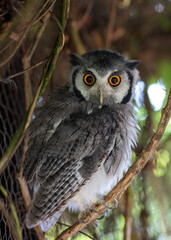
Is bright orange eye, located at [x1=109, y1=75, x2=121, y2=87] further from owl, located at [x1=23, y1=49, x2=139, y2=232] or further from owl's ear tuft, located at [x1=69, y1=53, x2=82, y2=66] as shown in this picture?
owl's ear tuft, located at [x1=69, y1=53, x2=82, y2=66]

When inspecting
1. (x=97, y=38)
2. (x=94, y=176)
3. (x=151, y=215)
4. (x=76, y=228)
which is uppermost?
(x=97, y=38)

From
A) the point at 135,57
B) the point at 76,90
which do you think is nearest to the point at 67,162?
the point at 76,90

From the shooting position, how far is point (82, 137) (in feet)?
5.36

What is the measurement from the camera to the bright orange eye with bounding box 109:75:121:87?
5.86 feet

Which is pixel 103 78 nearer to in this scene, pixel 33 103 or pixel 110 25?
pixel 33 103

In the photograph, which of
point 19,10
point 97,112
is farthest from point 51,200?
point 19,10

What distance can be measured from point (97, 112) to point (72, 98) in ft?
0.67

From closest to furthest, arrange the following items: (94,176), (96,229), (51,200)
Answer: (51,200)
(94,176)
(96,229)

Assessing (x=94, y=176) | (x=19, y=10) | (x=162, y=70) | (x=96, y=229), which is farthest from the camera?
(x=162, y=70)

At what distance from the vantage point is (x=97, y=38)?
298 cm

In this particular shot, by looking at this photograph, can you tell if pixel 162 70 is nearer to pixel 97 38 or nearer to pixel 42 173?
pixel 97 38

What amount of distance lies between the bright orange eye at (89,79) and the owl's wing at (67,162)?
9.0 inches

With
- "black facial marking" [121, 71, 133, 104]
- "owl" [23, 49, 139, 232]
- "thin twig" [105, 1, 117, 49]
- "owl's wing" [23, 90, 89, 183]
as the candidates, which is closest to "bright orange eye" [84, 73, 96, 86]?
"owl" [23, 49, 139, 232]

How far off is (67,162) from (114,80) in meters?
0.52
